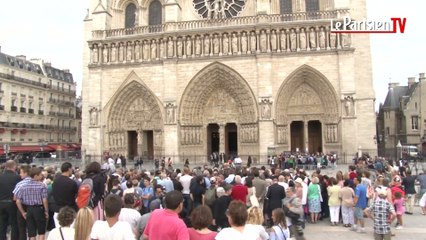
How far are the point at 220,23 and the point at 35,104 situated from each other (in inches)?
894

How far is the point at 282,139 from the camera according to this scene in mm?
25734

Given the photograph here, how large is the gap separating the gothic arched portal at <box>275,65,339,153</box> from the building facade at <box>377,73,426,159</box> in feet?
36.2

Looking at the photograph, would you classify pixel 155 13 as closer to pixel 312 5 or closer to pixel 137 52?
pixel 137 52

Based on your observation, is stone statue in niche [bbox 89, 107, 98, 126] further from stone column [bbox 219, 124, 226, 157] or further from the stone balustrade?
stone column [bbox 219, 124, 226, 157]

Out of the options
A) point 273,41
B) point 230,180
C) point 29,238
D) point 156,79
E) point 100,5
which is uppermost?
point 100,5

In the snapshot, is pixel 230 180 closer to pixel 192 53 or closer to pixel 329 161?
pixel 329 161

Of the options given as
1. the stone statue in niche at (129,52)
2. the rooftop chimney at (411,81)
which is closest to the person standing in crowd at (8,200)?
the stone statue in niche at (129,52)

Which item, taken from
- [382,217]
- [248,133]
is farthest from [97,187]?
[248,133]

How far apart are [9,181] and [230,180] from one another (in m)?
4.49

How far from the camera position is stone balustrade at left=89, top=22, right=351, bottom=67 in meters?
24.9

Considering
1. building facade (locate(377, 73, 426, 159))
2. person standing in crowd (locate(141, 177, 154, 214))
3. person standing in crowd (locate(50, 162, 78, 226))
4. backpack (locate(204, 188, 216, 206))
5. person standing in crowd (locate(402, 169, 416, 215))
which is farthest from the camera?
building facade (locate(377, 73, 426, 159))

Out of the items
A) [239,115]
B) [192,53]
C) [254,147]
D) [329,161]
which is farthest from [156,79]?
[329,161]

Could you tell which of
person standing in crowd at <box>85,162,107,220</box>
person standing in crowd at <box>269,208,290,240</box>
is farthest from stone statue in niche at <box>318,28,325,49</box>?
person standing in crowd at <box>269,208,290,240</box>

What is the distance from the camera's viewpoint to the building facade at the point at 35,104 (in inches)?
1389
